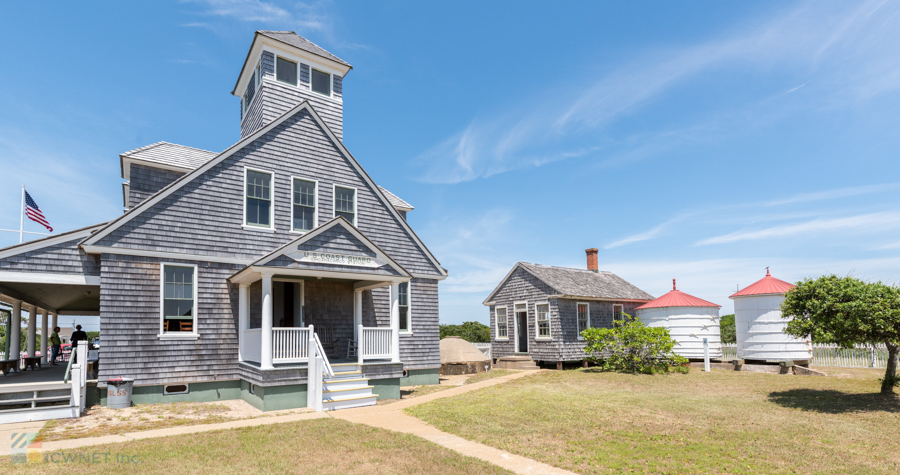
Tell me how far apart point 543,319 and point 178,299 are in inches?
601

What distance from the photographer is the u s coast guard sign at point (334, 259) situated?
512 inches

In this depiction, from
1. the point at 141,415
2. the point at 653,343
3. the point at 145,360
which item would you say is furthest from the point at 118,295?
the point at 653,343

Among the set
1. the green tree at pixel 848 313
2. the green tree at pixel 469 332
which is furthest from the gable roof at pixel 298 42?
the green tree at pixel 469 332

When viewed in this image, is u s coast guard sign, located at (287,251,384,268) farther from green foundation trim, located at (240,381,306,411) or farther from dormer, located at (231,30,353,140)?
dormer, located at (231,30,353,140)

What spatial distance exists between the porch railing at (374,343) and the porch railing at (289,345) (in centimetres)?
146

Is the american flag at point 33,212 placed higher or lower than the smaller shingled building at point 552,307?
higher

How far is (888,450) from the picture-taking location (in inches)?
328

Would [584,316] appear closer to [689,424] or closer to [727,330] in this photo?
[689,424]

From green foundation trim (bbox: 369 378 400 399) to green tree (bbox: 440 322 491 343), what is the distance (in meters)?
29.4

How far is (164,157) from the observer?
618 inches

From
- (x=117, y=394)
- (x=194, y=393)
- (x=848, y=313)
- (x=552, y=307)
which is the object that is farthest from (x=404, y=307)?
(x=848, y=313)

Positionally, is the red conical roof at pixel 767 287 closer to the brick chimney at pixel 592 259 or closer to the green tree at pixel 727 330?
the brick chimney at pixel 592 259

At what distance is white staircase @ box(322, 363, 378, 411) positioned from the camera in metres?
12.6

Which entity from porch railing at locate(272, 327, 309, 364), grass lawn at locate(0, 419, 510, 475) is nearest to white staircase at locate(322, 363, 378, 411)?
porch railing at locate(272, 327, 309, 364)
